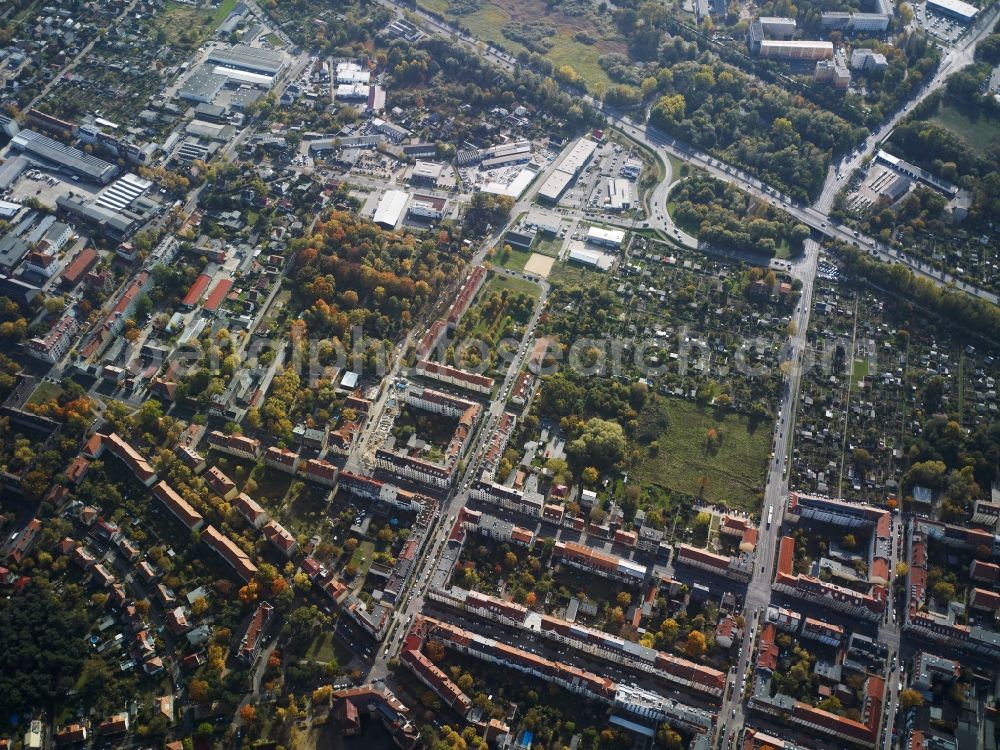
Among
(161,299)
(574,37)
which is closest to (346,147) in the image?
(161,299)

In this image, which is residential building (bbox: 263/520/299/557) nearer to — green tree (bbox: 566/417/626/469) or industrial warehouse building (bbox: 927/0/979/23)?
green tree (bbox: 566/417/626/469)

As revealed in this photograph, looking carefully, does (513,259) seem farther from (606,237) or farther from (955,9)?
(955,9)

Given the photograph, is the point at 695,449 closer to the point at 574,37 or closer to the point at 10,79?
the point at 574,37

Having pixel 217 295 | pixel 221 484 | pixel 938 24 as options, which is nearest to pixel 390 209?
pixel 217 295

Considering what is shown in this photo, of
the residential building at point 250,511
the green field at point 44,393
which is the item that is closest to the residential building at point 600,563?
the residential building at point 250,511

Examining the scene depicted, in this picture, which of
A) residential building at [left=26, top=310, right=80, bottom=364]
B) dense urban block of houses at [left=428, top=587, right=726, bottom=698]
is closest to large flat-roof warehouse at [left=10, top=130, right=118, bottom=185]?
residential building at [left=26, top=310, right=80, bottom=364]

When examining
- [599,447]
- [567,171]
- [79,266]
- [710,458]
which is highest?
[567,171]
